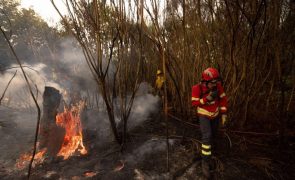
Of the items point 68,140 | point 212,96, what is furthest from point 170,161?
point 68,140

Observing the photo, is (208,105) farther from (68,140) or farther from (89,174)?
(68,140)

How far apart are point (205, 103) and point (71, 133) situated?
2906 mm

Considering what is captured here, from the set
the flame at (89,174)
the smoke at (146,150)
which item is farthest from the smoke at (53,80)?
the flame at (89,174)

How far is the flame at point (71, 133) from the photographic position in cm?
422

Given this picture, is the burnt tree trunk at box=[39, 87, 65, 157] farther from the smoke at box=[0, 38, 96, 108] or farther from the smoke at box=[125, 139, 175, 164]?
the smoke at box=[0, 38, 96, 108]

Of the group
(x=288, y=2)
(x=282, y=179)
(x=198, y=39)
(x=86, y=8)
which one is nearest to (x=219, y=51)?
(x=198, y=39)

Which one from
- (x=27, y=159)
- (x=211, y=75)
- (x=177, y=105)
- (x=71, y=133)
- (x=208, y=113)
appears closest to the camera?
(x=211, y=75)

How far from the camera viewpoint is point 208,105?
3590 millimetres

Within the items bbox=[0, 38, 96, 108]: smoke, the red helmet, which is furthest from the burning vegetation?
bbox=[0, 38, 96, 108]: smoke

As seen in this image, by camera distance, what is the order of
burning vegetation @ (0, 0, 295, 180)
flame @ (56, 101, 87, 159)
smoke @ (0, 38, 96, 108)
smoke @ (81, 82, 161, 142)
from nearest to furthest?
1. burning vegetation @ (0, 0, 295, 180)
2. flame @ (56, 101, 87, 159)
3. smoke @ (81, 82, 161, 142)
4. smoke @ (0, 38, 96, 108)

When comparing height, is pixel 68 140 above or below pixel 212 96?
below

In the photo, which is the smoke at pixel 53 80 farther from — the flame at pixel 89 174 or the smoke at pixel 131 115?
the flame at pixel 89 174

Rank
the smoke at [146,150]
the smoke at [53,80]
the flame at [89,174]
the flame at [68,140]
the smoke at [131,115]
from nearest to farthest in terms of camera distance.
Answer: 1. the flame at [89,174]
2. the smoke at [146,150]
3. the flame at [68,140]
4. the smoke at [131,115]
5. the smoke at [53,80]

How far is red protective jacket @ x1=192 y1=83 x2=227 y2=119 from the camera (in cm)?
357
